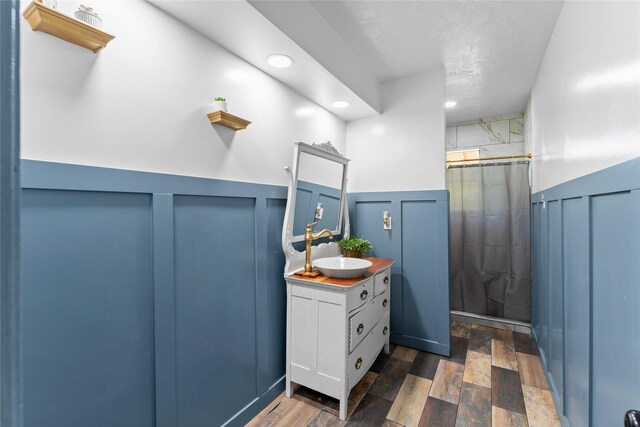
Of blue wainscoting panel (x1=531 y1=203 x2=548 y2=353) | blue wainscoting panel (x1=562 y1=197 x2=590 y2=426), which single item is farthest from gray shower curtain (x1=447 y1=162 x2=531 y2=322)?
blue wainscoting panel (x1=562 y1=197 x2=590 y2=426)

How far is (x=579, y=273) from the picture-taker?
134 centimetres

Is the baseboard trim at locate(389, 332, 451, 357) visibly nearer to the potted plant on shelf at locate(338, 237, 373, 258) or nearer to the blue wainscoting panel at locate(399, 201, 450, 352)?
the blue wainscoting panel at locate(399, 201, 450, 352)

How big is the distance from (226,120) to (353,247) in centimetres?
142

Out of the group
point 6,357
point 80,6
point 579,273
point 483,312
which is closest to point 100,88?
point 80,6

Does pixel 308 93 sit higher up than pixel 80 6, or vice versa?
pixel 308 93

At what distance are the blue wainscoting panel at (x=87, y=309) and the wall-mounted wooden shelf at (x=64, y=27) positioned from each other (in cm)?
52

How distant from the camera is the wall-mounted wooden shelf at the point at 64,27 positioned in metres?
0.90

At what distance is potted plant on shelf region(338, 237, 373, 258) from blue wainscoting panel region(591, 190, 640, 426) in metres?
1.47

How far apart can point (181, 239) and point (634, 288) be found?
5.51 feet

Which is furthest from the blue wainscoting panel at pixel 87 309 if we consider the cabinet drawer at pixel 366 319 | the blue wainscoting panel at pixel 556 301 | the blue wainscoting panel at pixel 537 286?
the blue wainscoting panel at pixel 537 286

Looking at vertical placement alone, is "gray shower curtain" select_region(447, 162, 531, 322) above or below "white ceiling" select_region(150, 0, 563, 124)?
below

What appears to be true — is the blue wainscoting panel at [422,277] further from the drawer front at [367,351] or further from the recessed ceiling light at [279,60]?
the recessed ceiling light at [279,60]

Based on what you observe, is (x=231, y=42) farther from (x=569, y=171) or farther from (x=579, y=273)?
(x=579, y=273)

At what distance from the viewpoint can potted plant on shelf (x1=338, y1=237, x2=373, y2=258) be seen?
7.98 feet
